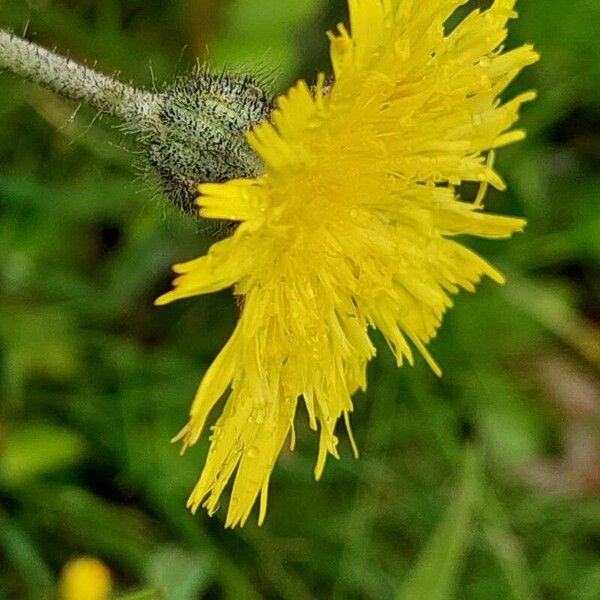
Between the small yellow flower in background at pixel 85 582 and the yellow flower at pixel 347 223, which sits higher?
the yellow flower at pixel 347 223

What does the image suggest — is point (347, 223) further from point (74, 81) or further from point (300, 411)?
point (300, 411)

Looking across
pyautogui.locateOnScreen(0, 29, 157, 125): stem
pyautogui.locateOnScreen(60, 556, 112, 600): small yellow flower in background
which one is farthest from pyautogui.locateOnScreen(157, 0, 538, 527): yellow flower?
pyautogui.locateOnScreen(60, 556, 112, 600): small yellow flower in background

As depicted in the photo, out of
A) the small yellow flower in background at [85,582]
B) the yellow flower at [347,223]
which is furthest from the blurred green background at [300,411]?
the yellow flower at [347,223]

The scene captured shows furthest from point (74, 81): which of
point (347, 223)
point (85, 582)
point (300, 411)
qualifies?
point (300, 411)

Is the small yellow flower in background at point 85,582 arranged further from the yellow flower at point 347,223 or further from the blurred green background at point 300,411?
the yellow flower at point 347,223

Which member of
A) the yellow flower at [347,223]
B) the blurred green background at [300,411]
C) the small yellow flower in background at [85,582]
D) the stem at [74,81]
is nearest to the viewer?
the yellow flower at [347,223]

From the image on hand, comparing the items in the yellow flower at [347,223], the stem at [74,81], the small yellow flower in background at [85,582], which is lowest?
the small yellow flower in background at [85,582]

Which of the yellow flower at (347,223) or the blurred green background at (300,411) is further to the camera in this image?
the blurred green background at (300,411)
